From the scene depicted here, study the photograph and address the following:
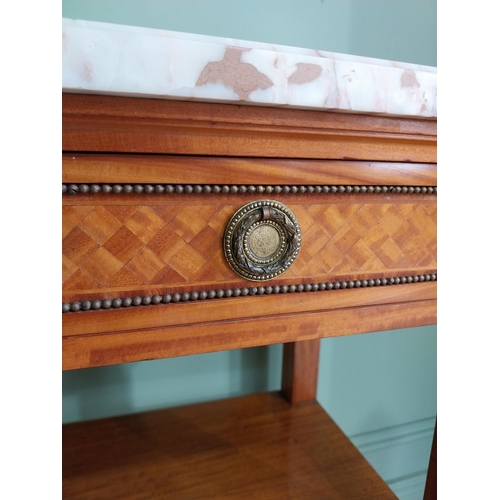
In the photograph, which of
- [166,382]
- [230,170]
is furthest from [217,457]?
→ [230,170]

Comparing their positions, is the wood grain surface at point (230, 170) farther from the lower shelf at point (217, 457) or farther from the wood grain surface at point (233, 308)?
the lower shelf at point (217, 457)

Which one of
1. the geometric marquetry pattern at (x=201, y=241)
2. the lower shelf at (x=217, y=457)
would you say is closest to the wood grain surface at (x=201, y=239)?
the geometric marquetry pattern at (x=201, y=241)

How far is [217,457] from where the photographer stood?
23.4 inches

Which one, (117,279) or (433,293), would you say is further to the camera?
(433,293)

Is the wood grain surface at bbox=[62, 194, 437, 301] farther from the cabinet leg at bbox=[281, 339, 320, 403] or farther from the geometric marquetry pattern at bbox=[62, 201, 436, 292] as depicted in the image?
the cabinet leg at bbox=[281, 339, 320, 403]

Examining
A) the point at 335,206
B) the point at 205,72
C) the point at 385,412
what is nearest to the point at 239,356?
the point at 385,412

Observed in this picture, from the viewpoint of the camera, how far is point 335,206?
355mm

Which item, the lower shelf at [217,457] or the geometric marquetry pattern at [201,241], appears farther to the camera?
the lower shelf at [217,457]

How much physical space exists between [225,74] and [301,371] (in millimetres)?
572

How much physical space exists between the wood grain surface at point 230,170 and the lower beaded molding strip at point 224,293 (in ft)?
0.26

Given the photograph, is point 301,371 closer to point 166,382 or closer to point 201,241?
point 166,382

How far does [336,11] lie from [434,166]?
51 cm

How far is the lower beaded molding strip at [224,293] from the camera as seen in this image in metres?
0.30

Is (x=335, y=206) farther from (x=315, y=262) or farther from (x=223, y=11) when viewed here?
(x=223, y=11)
